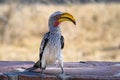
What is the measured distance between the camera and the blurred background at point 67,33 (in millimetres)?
11531

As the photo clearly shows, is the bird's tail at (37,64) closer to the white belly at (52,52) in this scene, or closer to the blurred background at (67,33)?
the white belly at (52,52)

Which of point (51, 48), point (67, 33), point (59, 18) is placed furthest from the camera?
point (67, 33)

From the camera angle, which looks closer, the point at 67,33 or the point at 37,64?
the point at 37,64

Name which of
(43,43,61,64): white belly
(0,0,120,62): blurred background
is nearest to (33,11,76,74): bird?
(43,43,61,64): white belly

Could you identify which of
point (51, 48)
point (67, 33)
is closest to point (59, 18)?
point (51, 48)

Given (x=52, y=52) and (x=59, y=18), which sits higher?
(x=59, y=18)

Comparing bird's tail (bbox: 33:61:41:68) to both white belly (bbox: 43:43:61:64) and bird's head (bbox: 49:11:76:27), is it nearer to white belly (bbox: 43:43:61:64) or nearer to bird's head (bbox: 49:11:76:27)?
white belly (bbox: 43:43:61:64)

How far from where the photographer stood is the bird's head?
3.86 m

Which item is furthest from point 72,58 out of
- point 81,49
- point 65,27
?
point 81,49

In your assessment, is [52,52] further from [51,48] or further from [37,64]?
[37,64]

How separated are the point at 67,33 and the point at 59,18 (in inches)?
295

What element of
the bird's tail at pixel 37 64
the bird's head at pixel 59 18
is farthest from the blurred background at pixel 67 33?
the bird's head at pixel 59 18

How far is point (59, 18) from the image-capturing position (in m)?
3.90

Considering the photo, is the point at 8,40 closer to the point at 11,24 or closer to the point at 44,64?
the point at 11,24
